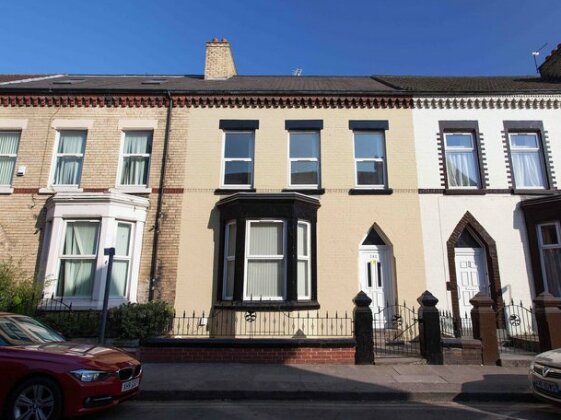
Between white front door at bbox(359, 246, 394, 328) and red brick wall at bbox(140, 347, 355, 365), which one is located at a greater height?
white front door at bbox(359, 246, 394, 328)

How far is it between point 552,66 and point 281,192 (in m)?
12.6

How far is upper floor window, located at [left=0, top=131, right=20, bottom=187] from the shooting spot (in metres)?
12.4

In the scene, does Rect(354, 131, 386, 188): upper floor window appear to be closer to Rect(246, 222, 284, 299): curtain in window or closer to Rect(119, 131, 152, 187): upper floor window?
Rect(246, 222, 284, 299): curtain in window

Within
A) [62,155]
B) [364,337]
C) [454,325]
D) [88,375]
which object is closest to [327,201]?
[364,337]

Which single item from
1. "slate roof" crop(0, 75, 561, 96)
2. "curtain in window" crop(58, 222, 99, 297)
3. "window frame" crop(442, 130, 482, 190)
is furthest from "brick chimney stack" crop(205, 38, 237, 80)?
"window frame" crop(442, 130, 482, 190)

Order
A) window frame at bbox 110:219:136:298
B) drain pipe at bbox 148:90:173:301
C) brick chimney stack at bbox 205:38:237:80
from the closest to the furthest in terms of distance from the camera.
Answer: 1. window frame at bbox 110:219:136:298
2. drain pipe at bbox 148:90:173:301
3. brick chimney stack at bbox 205:38:237:80

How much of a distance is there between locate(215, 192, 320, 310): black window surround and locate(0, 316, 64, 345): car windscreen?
482 cm

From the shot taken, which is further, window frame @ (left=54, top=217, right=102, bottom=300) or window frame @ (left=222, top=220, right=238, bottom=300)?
→ window frame @ (left=222, top=220, right=238, bottom=300)

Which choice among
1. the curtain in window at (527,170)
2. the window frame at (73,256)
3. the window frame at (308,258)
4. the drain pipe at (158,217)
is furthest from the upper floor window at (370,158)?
the window frame at (73,256)

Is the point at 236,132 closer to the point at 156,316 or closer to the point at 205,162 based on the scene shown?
the point at 205,162

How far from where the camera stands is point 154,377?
7.15 meters

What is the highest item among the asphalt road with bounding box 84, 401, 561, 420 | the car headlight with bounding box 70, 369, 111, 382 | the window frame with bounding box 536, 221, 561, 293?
the window frame with bounding box 536, 221, 561, 293

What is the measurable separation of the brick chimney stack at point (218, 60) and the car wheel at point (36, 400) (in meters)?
13.0

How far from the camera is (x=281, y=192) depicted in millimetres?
11328
